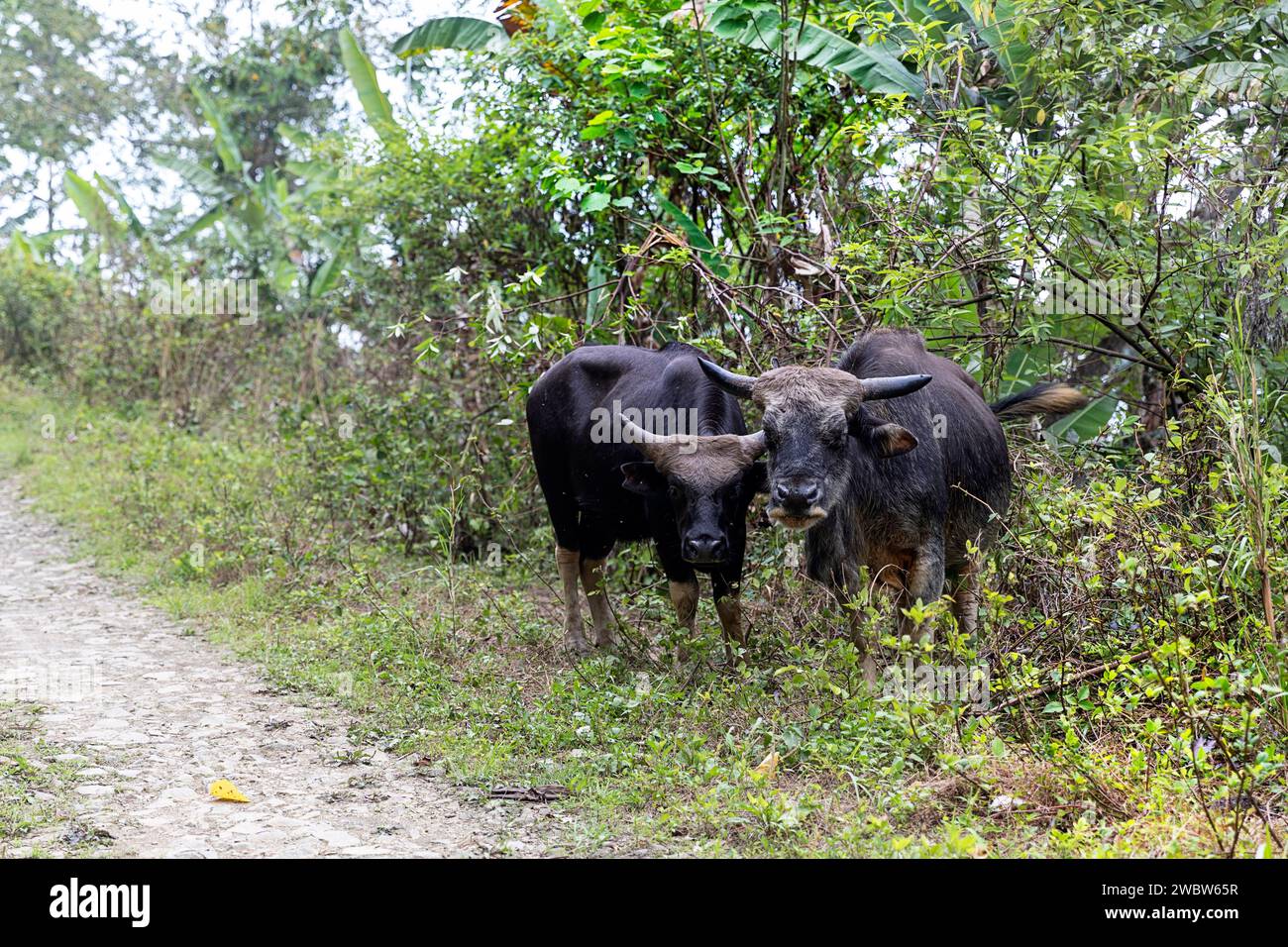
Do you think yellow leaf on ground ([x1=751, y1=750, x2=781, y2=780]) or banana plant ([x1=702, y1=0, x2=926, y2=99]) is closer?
yellow leaf on ground ([x1=751, y1=750, x2=781, y2=780])

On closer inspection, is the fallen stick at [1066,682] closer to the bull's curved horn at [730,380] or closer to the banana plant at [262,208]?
the bull's curved horn at [730,380]

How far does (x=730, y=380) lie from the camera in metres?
5.77

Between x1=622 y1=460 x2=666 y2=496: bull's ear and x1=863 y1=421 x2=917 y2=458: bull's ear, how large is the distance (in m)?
1.20

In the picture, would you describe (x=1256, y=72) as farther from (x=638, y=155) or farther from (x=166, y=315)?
A: (x=166, y=315)

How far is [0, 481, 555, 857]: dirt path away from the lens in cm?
427

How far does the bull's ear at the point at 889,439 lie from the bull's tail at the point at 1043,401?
46.8 inches

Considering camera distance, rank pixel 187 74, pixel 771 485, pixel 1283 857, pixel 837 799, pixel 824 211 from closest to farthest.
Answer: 1. pixel 1283 857
2. pixel 837 799
3. pixel 771 485
4. pixel 824 211
5. pixel 187 74

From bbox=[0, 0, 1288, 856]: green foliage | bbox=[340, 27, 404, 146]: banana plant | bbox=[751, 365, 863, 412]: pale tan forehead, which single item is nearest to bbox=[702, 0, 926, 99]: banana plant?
bbox=[0, 0, 1288, 856]: green foliage

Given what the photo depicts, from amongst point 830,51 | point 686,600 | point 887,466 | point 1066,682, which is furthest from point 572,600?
point 830,51

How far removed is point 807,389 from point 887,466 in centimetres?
55

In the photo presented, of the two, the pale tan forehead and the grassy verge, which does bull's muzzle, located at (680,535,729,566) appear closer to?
the grassy verge

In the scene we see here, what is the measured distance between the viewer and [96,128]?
25.7 metres

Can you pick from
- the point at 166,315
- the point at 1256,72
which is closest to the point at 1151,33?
the point at 1256,72

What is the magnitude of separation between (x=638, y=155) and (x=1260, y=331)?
14.1ft
